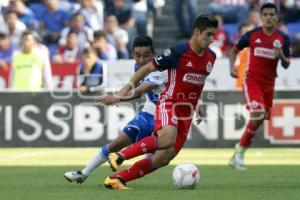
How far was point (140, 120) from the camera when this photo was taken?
12117 millimetres

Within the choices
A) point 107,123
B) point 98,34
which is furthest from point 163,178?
point 98,34

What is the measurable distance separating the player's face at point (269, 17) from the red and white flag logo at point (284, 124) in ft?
13.2

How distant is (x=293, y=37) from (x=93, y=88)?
16.8 feet

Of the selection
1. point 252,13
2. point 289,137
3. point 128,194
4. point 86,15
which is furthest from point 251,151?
point 128,194

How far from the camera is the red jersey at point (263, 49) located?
14.5 metres

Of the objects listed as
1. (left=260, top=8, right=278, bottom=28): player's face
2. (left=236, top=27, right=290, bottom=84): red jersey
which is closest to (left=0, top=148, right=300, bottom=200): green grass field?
(left=236, top=27, right=290, bottom=84): red jersey

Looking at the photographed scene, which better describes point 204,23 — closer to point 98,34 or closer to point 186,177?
point 186,177

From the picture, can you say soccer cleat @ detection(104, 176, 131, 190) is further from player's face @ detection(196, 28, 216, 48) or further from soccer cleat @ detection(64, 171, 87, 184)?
player's face @ detection(196, 28, 216, 48)

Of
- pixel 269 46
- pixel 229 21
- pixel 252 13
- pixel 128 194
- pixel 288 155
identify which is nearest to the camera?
pixel 128 194

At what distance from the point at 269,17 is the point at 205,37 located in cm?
367

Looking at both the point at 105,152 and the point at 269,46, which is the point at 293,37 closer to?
the point at 269,46

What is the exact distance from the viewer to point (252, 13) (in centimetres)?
2150

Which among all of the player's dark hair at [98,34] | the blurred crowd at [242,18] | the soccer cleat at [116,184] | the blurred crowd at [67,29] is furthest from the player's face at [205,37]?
the blurred crowd at [242,18]

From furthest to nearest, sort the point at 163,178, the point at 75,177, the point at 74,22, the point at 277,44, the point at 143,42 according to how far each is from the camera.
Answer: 1. the point at 74,22
2. the point at 277,44
3. the point at 163,178
4. the point at 143,42
5. the point at 75,177
